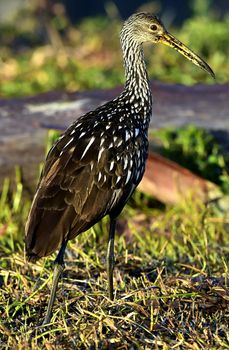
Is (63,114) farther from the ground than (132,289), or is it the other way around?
(63,114)

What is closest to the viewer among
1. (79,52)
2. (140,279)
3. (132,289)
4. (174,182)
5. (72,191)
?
(72,191)

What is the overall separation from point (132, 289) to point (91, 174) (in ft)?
2.58

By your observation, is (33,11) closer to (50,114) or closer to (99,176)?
(50,114)

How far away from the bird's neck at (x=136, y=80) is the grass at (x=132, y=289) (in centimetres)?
96

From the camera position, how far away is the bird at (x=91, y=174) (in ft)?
16.0

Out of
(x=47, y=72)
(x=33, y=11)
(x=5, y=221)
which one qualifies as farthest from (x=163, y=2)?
(x=5, y=221)

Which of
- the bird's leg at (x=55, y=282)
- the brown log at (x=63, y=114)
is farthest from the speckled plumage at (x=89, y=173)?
the brown log at (x=63, y=114)

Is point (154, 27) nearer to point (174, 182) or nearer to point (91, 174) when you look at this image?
point (91, 174)

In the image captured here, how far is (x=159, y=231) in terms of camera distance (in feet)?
23.2

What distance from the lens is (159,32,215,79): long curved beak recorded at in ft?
19.4

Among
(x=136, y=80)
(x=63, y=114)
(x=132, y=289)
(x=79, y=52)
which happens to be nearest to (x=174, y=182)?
(x=63, y=114)

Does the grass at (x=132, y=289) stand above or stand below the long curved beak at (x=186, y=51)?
below

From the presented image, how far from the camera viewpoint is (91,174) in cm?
510

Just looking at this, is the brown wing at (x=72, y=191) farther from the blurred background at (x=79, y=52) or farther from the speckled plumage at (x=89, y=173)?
the blurred background at (x=79, y=52)
